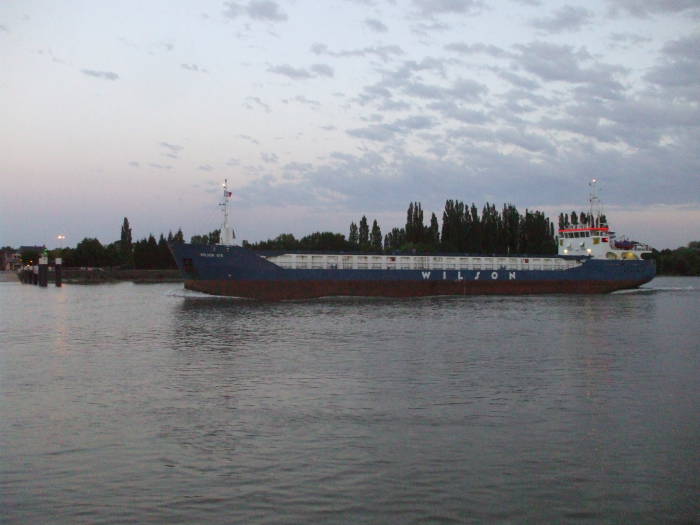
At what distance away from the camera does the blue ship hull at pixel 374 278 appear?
177ft

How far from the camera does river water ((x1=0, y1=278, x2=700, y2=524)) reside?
28.8 ft

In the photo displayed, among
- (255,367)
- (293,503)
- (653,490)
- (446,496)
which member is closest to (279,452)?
(293,503)

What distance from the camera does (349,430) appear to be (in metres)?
12.6

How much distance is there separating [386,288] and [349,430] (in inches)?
1868

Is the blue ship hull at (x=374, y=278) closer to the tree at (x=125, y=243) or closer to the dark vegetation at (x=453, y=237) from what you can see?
the dark vegetation at (x=453, y=237)

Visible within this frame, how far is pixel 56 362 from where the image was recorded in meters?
21.5

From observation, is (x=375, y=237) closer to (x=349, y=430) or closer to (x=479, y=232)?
(x=479, y=232)

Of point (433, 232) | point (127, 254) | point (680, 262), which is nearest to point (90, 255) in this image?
point (127, 254)

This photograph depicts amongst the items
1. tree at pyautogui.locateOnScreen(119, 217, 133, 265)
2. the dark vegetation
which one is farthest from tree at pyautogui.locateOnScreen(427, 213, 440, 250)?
tree at pyautogui.locateOnScreen(119, 217, 133, 265)

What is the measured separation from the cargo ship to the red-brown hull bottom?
86 mm

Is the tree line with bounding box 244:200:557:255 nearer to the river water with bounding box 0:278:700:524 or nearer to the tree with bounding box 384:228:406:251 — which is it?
the tree with bounding box 384:228:406:251

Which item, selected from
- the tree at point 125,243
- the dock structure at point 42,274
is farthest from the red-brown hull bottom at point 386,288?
the tree at point 125,243

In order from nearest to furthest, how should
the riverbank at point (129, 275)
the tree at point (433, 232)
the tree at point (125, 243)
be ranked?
1. the tree at point (433, 232)
2. the riverbank at point (129, 275)
3. the tree at point (125, 243)

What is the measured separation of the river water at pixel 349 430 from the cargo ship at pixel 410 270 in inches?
1058
